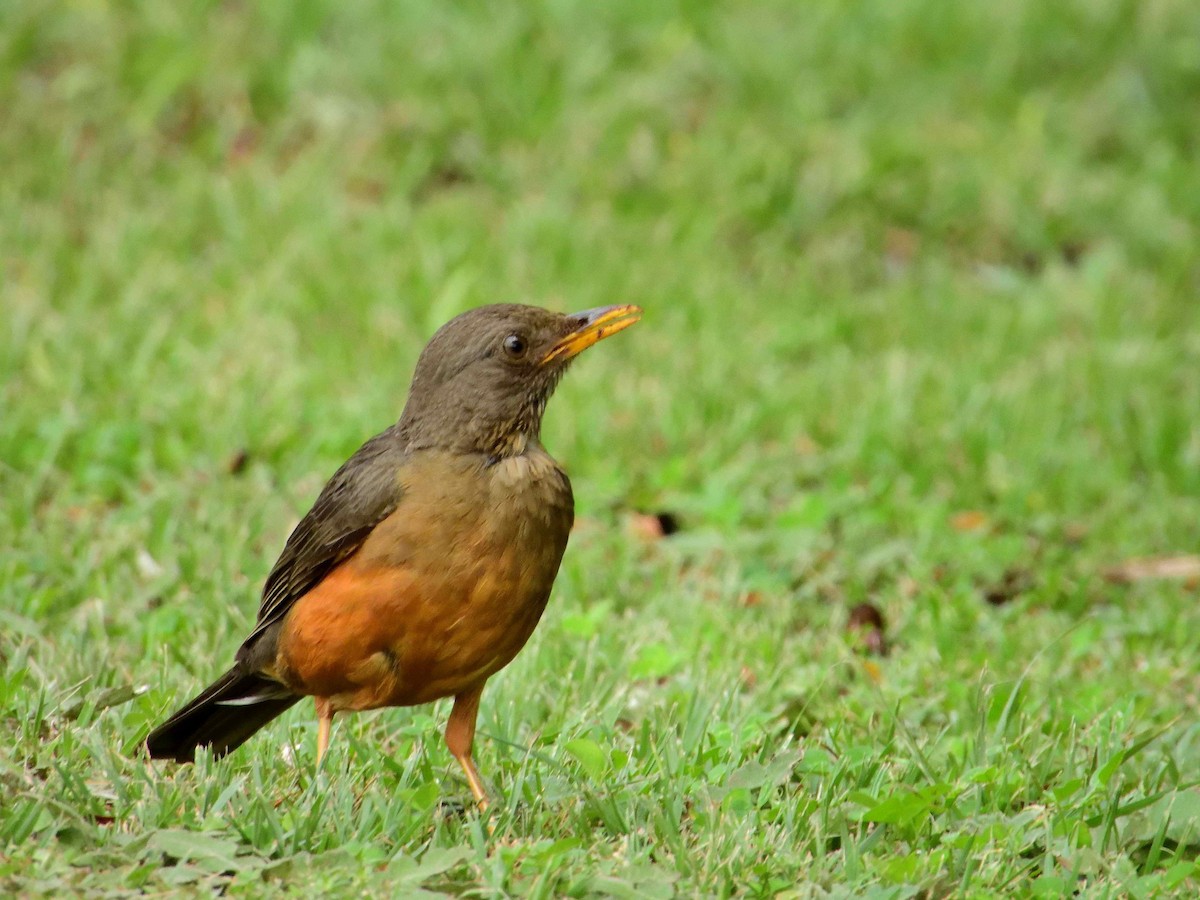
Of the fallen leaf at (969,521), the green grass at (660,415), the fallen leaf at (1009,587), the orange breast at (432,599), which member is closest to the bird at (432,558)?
the orange breast at (432,599)

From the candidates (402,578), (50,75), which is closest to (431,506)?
(402,578)

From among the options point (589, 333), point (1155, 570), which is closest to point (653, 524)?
point (1155, 570)

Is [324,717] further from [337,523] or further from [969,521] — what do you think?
[969,521]

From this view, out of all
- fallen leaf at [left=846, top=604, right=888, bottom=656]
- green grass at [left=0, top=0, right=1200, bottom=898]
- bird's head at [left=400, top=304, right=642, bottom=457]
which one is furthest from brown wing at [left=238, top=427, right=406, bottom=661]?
fallen leaf at [left=846, top=604, right=888, bottom=656]

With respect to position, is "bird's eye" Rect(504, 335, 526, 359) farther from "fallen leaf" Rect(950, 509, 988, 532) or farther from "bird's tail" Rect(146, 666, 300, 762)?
"fallen leaf" Rect(950, 509, 988, 532)

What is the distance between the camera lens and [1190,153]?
10391mm

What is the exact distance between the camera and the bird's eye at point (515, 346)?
449 centimetres

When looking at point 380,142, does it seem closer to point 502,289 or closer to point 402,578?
point 502,289

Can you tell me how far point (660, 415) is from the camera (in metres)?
7.30

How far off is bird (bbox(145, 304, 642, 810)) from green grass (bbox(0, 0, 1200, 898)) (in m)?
0.15

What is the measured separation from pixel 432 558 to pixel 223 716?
79cm

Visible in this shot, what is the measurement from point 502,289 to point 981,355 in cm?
238

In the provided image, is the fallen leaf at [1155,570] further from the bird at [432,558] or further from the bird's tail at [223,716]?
the bird's tail at [223,716]

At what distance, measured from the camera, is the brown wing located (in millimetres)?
4301
